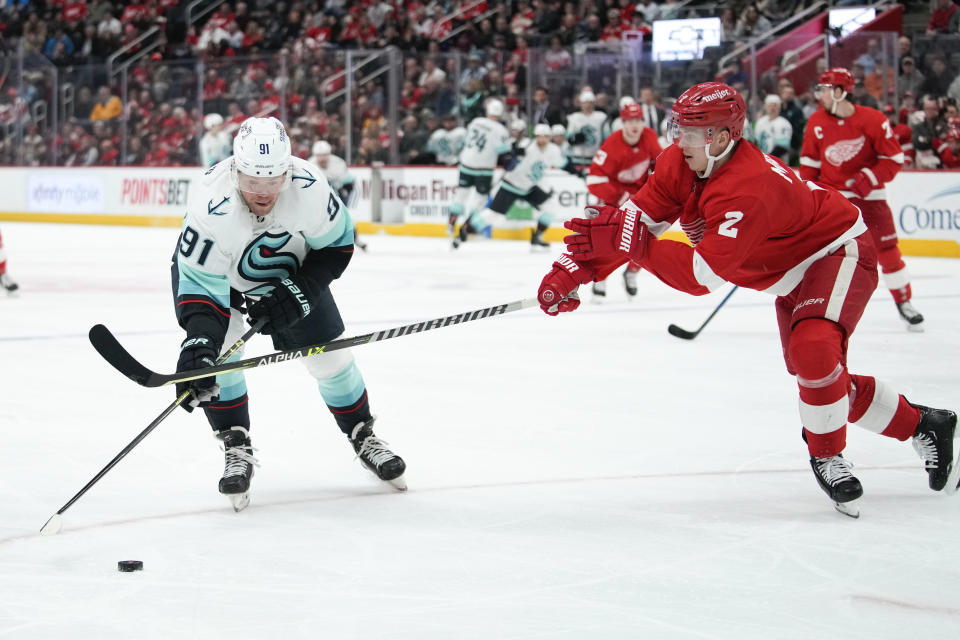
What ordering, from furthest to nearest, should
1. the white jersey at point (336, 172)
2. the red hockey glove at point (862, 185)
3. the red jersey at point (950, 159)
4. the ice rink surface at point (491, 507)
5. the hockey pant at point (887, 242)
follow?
the white jersey at point (336, 172), the red jersey at point (950, 159), the hockey pant at point (887, 242), the red hockey glove at point (862, 185), the ice rink surface at point (491, 507)

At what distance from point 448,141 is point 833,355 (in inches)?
429

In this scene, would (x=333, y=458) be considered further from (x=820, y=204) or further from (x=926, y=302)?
(x=926, y=302)

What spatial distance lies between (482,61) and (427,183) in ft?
4.91

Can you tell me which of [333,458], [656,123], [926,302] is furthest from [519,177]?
[333,458]

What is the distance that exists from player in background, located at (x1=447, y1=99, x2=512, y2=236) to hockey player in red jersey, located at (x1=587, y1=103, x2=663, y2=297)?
14.1ft

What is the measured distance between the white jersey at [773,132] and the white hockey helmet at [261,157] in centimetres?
841

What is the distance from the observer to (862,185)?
240 inches

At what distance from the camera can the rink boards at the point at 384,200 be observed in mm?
9789

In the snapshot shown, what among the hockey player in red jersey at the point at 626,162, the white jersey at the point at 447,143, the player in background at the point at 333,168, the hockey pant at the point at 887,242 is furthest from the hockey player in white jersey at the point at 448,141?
the hockey pant at the point at 887,242

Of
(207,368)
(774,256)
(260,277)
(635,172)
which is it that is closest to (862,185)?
(635,172)

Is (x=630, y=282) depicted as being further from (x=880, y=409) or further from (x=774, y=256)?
(x=774, y=256)

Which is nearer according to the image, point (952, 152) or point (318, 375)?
point (318, 375)

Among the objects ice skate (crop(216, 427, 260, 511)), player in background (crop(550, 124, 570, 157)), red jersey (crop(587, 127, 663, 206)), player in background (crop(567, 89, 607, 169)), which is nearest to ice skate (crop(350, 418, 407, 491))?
ice skate (crop(216, 427, 260, 511))

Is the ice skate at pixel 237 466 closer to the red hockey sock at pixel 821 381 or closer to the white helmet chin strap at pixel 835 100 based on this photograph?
the red hockey sock at pixel 821 381
